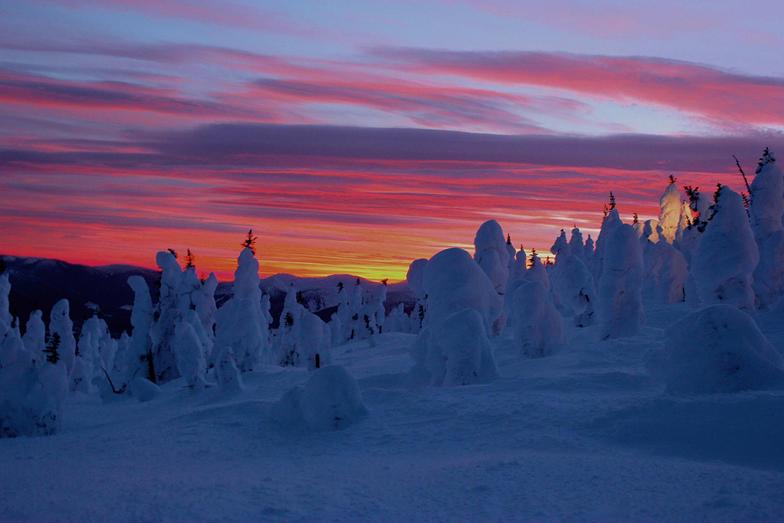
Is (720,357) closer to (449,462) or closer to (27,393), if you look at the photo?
(449,462)

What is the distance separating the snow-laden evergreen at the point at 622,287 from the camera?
95.7 feet

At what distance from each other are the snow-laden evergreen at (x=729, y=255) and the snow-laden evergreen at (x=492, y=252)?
12.5m

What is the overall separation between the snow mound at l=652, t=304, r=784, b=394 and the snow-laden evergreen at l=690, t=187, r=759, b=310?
584 inches

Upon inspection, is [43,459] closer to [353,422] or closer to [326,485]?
[353,422]

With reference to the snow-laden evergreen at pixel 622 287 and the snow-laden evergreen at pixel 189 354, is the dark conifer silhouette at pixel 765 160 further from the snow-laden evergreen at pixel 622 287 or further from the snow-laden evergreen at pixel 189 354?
the snow-laden evergreen at pixel 189 354

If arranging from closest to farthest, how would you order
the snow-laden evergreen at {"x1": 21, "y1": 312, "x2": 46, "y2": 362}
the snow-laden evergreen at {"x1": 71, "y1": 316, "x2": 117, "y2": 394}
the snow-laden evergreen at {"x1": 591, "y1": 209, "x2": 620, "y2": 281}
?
the snow-laden evergreen at {"x1": 21, "y1": 312, "x2": 46, "y2": 362}, the snow-laden evergreen at {"x1": 591, "y1": 209, "x2": 620, "y2": 281}, the snow-laden evergreen at {"x1": 71, "y1": 316, "x2": 117, "y2": 394}

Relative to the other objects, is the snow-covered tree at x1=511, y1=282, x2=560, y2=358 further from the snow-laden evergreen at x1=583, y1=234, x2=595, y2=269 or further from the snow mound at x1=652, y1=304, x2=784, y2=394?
the snow-laden evergreen at x1=583, y1=234, x2=595, y2=269

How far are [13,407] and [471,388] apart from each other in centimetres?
1438

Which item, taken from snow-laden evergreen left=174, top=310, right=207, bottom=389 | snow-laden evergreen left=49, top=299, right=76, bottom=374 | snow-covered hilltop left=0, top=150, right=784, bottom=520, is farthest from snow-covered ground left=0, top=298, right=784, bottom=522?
snow-laden evergreen left=49, top=299, right=76, bottom=374

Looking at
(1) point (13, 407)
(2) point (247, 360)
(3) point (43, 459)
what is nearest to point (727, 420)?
(3) point (43, 459)

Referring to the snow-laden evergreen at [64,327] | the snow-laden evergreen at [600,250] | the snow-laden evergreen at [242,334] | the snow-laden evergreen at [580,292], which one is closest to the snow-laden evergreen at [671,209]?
the snow-laden evergreen at [600,250]

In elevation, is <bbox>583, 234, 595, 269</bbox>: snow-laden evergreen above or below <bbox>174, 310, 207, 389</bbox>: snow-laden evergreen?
above

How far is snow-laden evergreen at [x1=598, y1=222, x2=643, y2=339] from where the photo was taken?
29.2 m

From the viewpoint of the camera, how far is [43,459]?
1500 centimetres
